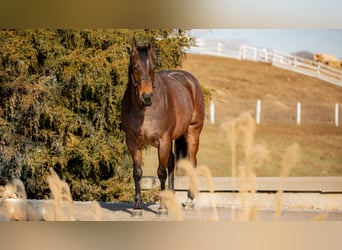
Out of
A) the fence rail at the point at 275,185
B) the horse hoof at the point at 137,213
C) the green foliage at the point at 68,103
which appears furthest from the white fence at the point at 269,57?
the horse hoof at the point at 137,213

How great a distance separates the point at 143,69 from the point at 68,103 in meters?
3.34

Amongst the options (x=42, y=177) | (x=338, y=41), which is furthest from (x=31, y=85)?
(x=338, y=41)

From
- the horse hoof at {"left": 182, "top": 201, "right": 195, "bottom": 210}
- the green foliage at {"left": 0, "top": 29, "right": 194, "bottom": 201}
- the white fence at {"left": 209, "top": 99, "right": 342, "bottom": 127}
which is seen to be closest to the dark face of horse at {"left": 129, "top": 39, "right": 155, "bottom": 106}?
the horse hoof at {"left": 182, "top": 201, "right": 195, "bottom": 210}

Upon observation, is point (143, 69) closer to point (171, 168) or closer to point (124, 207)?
point (171, 168)

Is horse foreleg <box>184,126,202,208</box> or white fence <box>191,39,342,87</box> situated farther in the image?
white fence <box>191,39,342,87</box>

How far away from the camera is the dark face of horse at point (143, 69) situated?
5.61 metres

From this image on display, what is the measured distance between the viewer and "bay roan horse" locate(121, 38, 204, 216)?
564cm

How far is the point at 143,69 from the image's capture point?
5.61 meters

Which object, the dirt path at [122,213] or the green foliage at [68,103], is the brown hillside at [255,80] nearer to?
the green foliage at [68,103]

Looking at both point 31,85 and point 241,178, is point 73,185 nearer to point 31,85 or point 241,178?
point 31,85

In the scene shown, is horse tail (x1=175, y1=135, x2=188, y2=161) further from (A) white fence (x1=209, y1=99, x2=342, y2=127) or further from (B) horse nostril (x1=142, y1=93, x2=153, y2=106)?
(A) white fence (x1=209, y1=99, x2=342, y2=127)

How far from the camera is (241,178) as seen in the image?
2953mm

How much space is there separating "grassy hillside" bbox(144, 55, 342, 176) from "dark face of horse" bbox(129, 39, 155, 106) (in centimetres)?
606
